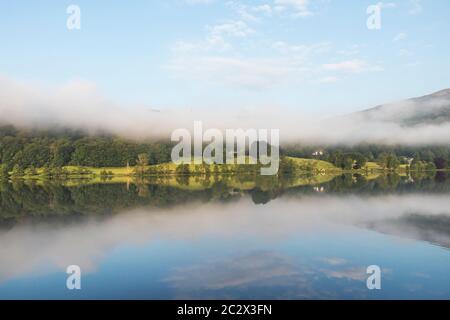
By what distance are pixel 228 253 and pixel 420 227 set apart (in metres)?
19.2

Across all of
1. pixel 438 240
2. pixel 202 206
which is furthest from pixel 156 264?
pixel 202 206

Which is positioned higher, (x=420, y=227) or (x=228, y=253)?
(x=420, y=227)

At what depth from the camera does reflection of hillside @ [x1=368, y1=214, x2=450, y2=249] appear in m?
30.8

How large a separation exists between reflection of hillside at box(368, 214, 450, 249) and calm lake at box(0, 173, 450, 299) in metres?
0.08

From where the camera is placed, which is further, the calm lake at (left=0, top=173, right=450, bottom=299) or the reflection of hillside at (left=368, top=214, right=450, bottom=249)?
the reflection of hillside at (left=368, top=214, right=450, bottom=249)

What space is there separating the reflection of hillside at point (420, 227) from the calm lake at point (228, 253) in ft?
0.27

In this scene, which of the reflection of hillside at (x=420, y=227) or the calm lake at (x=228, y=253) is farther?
the reflection of hillside at (x=420, y=227)

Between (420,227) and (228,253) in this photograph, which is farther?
(420,227)

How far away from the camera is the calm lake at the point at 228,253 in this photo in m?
19.0

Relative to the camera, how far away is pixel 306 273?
2141 centimetres

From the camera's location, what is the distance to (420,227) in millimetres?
35656

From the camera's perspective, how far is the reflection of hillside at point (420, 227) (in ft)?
101
